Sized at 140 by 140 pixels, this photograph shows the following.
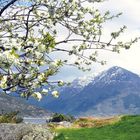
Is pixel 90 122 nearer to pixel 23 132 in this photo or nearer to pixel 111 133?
pixel 111 133

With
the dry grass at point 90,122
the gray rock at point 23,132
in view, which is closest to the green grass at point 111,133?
the gray rock at point 23,132

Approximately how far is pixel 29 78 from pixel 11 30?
1.80m

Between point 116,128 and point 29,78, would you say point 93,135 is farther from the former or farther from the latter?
point 29,78

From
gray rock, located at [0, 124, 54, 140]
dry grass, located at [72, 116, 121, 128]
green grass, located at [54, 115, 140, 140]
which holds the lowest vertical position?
dry grass, located at [72, 116, 121, 128]

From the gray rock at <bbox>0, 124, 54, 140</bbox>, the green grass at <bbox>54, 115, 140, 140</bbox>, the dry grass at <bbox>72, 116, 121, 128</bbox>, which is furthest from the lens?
the dry grass at <bbox>72, 116, 121, 128</bbox>

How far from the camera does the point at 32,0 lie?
11.3 m

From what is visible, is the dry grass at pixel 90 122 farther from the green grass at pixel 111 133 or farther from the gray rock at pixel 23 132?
the gray rock at pixel 23 132

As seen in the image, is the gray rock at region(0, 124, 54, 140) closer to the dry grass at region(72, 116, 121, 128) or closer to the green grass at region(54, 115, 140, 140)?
the green grass at region(54, 115, 140, 140)

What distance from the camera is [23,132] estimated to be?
30578 mm

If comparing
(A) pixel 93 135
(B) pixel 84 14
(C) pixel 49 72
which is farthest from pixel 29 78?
(A) pixel 93 135

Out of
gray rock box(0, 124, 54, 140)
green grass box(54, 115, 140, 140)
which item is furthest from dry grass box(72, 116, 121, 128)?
gray rock box(0, 124, 54, 140)

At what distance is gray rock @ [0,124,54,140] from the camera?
99.2 feet

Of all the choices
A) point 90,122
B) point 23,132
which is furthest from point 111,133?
point 90,122

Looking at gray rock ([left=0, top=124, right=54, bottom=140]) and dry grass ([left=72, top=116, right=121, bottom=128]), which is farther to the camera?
dry grass ([left=72, top=116, right=121, bottom=128])
